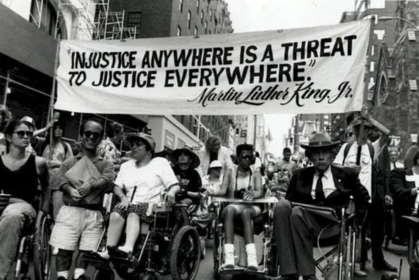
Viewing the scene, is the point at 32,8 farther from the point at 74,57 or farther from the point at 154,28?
the point at 154,28

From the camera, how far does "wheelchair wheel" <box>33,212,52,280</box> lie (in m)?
4.53

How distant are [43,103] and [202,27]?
92.9ft

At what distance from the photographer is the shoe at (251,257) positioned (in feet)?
16.4

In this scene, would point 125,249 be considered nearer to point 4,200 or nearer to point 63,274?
point 63,274

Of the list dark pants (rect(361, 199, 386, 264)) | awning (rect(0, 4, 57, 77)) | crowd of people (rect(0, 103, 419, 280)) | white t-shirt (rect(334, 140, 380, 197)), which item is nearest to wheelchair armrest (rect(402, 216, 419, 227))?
crowd of people (rect(0, 103, 419, 280))

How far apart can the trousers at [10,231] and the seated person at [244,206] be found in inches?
82.4

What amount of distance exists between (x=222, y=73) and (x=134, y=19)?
26.7m

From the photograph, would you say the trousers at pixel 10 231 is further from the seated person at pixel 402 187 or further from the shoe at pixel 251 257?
the seated person at pixel 402 187

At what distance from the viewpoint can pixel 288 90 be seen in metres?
5.93

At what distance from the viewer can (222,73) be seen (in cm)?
630

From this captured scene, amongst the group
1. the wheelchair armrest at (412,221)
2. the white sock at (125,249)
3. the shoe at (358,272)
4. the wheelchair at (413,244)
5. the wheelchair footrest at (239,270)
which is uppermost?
the wheelchair armrest at (412,221)

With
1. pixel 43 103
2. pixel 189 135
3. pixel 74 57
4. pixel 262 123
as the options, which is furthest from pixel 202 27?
pixel 262 123

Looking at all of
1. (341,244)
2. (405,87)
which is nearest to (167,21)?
(405,87)

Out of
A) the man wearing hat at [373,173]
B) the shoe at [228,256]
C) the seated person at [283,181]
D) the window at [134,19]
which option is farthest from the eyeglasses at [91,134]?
the window at [134,19]
